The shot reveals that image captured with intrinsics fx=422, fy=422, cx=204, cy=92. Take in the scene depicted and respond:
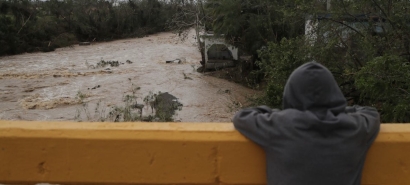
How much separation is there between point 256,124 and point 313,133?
33 centimetres

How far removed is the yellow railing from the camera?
242cm

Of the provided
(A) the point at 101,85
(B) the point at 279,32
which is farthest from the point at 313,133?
(A) the point at 101,85

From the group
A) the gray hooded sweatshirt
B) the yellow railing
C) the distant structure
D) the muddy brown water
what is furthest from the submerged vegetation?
the gray hooded sweatshirt

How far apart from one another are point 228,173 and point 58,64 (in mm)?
24820

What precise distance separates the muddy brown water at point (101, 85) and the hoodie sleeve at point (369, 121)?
440 inches

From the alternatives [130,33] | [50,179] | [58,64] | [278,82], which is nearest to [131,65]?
[58,64]

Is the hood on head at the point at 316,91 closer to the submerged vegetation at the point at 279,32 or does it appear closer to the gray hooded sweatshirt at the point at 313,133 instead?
the gray hooded sweatshirt at the point at 313,133

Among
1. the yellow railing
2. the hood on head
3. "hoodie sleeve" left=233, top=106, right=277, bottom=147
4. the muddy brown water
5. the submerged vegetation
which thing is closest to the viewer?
the hood on head

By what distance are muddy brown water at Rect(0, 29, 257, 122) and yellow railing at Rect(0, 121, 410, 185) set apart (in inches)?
430

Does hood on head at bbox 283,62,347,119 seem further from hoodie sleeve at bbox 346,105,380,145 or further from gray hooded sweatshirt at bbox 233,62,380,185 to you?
hoodie sleeve at bbox 346,105,380,145

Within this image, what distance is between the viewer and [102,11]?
140ft

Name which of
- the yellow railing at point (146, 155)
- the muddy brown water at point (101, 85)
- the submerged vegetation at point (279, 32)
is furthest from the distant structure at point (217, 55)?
the yellow railing at point (146, 155)

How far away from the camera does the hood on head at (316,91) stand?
201cm

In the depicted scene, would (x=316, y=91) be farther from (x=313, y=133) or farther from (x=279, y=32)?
(x=279, y=32)
